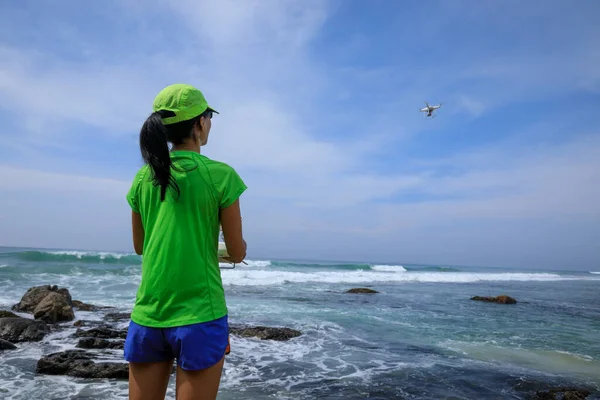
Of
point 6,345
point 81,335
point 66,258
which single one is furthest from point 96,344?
point 66,258

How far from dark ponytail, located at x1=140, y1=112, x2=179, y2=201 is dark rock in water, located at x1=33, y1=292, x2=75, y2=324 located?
9.57 m

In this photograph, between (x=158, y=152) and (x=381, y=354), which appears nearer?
(x=158, y=152)

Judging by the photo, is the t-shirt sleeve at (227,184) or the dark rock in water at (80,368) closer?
the t-shirt sleeve at (227,184)

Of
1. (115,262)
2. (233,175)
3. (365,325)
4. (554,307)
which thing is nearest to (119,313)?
(365,325)

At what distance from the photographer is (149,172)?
6.05ft

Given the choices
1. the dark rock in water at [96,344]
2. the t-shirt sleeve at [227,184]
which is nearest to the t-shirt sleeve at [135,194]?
the t-shirt sleeve at [227,184]

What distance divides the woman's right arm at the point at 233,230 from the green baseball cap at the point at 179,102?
48cm

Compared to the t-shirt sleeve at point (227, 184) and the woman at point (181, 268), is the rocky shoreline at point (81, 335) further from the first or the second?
the t-shirt sleeve at point (227, 184)

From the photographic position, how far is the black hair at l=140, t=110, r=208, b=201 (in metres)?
1.75

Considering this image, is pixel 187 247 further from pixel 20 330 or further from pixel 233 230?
pixel 20 330

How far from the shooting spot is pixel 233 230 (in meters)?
1.87

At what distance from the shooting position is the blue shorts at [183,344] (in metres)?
1.70

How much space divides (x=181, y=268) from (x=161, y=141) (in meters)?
0.55

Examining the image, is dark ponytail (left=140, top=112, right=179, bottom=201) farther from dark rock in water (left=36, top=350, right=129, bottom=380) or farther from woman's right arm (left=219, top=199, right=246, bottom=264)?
dark rock in water (left=36, top=350, right=129, bottom=380)
